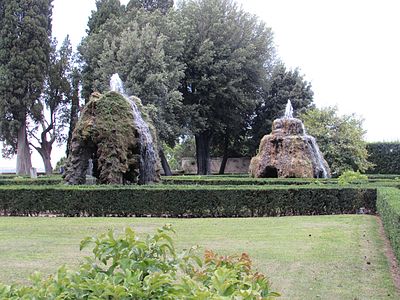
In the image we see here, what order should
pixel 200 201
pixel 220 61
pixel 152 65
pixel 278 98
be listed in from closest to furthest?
pixel 200 201, pixel 152 65, pixel 220 61, pixel 278 98

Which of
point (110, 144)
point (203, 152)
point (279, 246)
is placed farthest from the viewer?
point (203, 152)

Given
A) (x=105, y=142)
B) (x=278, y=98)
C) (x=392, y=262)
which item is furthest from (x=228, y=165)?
(x=392, y=262)

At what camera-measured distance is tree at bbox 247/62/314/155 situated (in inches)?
1369

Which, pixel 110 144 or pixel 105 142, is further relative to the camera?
pixel 105 142

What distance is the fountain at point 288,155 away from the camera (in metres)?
20.1

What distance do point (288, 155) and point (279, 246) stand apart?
13317 mm

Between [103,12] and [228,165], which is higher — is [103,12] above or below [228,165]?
above

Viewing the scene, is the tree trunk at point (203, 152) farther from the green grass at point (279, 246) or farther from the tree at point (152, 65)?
the green grass at point (279, 246)

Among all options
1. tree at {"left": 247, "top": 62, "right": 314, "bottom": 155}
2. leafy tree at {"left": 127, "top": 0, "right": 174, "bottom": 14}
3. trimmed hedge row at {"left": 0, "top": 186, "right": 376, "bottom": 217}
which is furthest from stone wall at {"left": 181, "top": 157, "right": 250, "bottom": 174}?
trimmed hedge row at {"left": 0, "top": 186, "right": 376, "bottom": 217}

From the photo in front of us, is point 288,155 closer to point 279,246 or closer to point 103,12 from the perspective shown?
point 279,246

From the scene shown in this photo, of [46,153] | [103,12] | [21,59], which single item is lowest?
[46,153]

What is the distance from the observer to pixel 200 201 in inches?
471

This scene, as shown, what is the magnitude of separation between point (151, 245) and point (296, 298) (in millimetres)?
3076

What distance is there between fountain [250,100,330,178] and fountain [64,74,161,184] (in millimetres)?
6714
